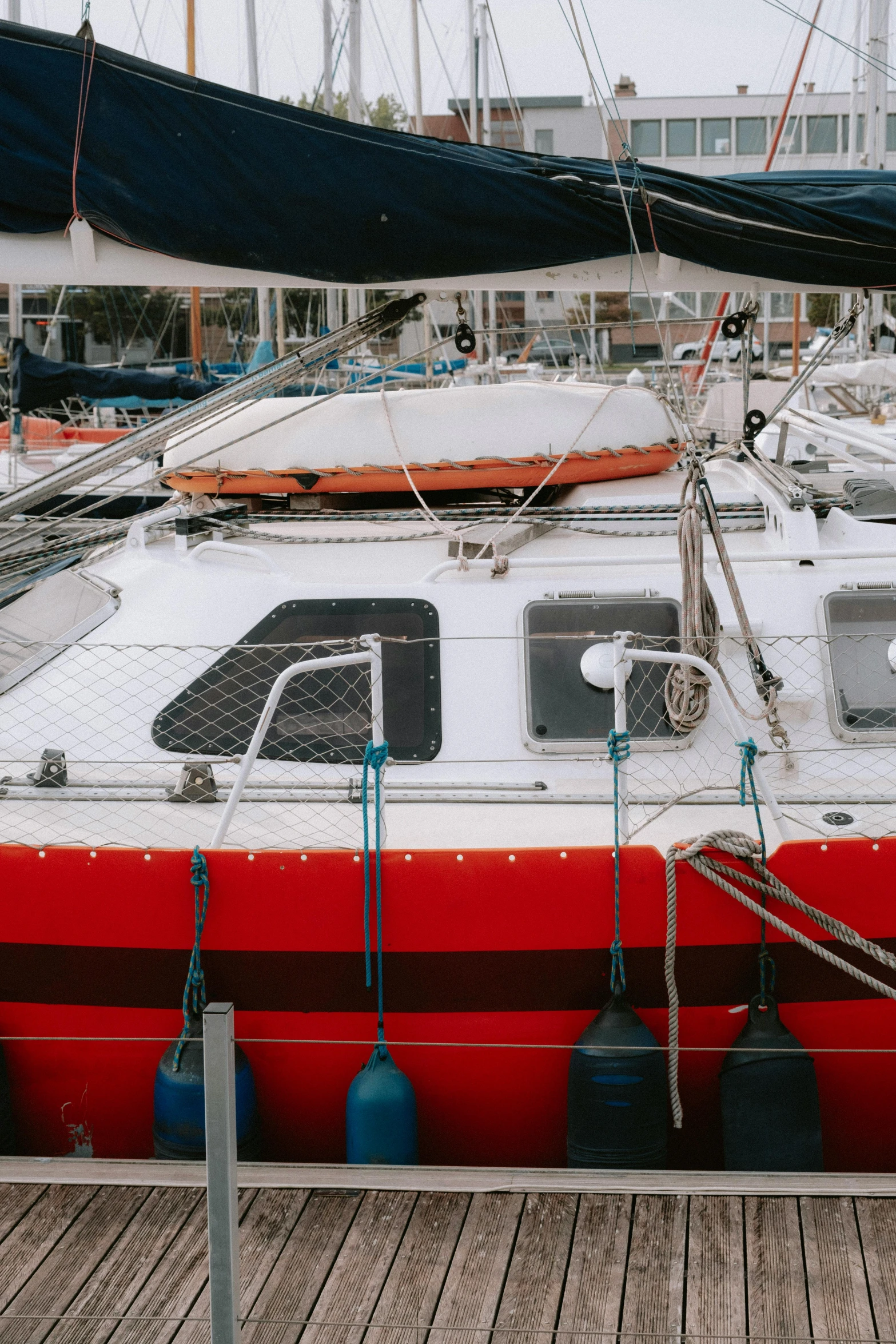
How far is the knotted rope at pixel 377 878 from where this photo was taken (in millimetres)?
3469

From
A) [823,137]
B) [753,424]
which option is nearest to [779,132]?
[753,424]

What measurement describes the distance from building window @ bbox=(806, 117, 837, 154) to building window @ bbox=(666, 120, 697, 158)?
4379 mm

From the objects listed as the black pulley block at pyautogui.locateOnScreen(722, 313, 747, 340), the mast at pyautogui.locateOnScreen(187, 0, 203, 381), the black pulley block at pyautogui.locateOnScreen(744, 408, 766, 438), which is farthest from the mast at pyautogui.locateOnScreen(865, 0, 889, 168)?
the mast at pyautogui.locateOnScreen(187, 0, 203, 381)

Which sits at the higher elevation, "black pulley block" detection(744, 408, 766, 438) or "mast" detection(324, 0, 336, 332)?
"mast" detection(324, 0, 336, 332)

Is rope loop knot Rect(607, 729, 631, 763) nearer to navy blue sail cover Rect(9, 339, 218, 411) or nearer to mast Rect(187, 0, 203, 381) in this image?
navy blue sail cover Rect(9, 339, 218, 411)

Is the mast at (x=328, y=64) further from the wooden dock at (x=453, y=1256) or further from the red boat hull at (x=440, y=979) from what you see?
the wooden dock at (x=453, y=1256)

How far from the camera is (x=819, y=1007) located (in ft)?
12.3

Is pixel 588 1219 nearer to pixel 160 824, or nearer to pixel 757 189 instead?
pixel 160 824

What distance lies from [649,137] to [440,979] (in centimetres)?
4062

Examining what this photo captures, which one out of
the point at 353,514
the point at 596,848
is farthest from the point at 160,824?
the point at 353,514

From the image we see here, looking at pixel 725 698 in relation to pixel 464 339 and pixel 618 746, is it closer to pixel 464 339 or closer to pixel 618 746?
pixel 618 746

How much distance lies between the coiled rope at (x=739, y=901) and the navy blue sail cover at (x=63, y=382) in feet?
34.2

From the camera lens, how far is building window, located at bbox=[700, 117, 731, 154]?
39.7 metres

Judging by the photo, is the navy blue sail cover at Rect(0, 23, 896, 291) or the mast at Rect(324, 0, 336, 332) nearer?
the navy blue sail cover at Rect(0, 23, 896, 291)
